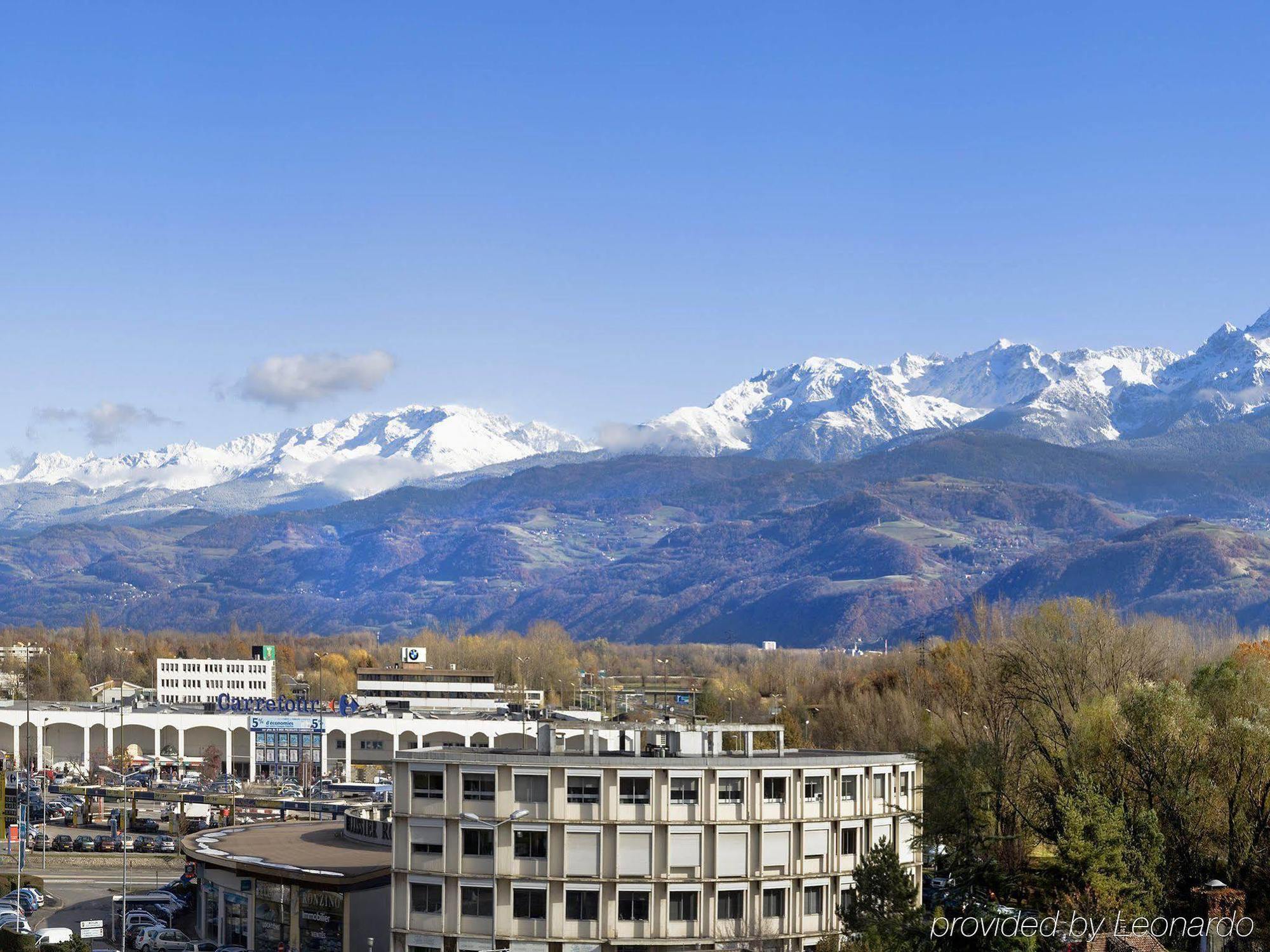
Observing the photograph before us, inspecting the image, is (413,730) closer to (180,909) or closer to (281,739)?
(281,739)

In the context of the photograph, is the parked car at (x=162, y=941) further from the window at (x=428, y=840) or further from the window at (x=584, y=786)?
the window at (x=584, y=786)

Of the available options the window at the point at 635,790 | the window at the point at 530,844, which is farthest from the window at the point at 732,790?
the window at the point at 530,844

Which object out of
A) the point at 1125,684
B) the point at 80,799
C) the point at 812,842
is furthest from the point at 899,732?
the point at 812,842

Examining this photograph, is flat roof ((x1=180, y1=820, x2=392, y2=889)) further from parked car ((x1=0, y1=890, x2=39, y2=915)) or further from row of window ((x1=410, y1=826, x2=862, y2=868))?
parked car ((x1=0, y1=890, x2=39, y2=915))

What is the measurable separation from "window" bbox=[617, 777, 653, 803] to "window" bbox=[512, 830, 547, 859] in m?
3.08

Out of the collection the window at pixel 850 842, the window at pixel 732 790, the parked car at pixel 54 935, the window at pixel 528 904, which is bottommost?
the parked car at pixel 54 935

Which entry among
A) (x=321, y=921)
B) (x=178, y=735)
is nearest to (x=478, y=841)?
(x=321, y=921)

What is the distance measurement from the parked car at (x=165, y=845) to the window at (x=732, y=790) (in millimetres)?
55814

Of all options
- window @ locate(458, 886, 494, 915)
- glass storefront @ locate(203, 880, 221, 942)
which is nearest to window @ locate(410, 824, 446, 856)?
window @ locate(458, 886, 494, 915)

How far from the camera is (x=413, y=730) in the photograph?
199375 mm

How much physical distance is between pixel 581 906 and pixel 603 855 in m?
1.93

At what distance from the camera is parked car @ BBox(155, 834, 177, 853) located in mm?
114938

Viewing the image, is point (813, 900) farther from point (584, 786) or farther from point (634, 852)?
point (584, 786)

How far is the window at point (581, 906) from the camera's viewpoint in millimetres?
67500
